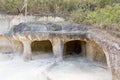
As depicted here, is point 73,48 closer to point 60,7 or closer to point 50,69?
point 60,7

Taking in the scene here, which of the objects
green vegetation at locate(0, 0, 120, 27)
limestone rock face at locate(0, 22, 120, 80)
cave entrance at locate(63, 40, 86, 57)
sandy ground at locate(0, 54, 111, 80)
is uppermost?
green vegetation at locate(0, 0, 120, 27)

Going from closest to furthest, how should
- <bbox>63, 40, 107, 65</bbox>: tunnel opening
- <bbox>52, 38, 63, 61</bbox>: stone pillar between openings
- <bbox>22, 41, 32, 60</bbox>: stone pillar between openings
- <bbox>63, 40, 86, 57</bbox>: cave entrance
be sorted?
1. <bbox>63, 40, 107, 65</bbox>: tunnel opening
2. <bbox>52, 38, 63, 61</bbox>: stone pillar between openings
3. <bbox>22, 41, 32, 60</bbox>: stone pillar between openings
4. <bbox>63, 40, 86, 57</bbox>: cave entrance

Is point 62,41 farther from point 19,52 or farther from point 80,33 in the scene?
point 19,52

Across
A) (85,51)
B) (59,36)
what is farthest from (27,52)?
(85,51)

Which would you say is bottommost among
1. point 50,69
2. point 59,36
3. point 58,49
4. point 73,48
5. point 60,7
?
point 50,69

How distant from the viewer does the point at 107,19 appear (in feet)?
26.8

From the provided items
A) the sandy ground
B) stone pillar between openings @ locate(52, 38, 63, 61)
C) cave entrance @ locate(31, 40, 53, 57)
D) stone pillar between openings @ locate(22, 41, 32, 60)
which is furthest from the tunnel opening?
stone pillar between openings @ locate(22, 41, 32, 60)

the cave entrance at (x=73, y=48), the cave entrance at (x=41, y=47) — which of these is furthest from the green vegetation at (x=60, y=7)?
the cave entrance at (x=41, y=47)

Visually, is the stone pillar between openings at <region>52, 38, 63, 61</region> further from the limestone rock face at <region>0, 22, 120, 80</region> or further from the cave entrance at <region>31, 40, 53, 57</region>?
the cave entrance at <region>31, 40, 53, 57</region>

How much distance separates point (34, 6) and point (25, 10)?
0.62 m

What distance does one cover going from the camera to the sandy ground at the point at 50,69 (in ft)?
24.4

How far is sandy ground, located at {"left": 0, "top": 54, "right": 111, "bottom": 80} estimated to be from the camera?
7441 mm

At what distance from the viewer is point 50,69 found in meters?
8.25

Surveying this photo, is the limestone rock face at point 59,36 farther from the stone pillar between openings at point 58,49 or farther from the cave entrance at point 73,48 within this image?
the cave entrance at point 73,48
